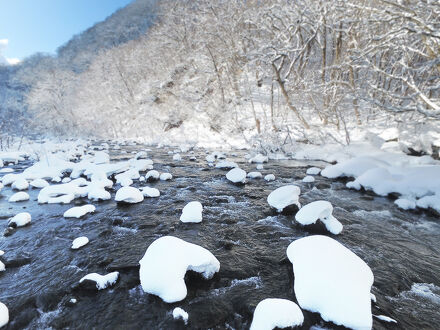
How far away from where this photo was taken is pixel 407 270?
9.93 feet

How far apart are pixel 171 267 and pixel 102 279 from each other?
0.94 metres

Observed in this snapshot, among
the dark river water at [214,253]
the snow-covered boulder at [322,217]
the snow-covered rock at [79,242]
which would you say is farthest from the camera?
the snow-covered boulder at [322,217]

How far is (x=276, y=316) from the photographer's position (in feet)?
6.82

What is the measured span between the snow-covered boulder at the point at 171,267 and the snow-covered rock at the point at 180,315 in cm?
13

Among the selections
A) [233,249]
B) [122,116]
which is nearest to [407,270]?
[233,249]

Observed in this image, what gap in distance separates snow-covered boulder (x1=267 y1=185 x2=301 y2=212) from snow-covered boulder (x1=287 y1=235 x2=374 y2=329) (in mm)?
1704

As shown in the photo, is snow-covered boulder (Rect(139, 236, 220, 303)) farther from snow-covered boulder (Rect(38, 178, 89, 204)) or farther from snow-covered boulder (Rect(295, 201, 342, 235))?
snow-covered boulder (Rect(38, 178, 89, 204))

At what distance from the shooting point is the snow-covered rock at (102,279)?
2776 millimetres

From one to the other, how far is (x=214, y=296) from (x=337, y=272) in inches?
52.8

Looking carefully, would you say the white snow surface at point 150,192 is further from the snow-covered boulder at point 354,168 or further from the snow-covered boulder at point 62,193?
the snow-covered boulder at point 354,168

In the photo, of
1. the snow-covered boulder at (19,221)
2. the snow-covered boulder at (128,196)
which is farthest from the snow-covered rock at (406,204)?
the snow-covered boulder at (19,221)

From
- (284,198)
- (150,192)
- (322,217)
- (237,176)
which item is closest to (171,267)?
(322,217)

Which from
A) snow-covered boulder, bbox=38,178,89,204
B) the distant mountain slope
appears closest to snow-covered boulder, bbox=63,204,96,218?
snow-covered boulder, bbox=38,178,89,204

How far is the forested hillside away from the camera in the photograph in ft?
18.6
